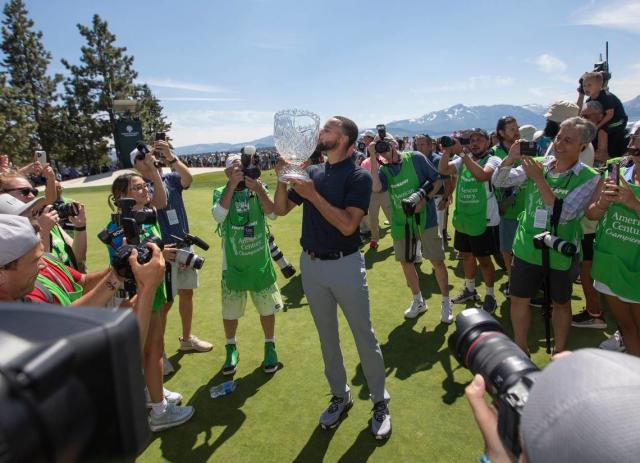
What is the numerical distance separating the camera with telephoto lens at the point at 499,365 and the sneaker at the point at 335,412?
73.5 inches

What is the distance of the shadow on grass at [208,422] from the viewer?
2.91 metres

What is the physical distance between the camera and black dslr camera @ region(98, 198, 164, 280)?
69.7 inches

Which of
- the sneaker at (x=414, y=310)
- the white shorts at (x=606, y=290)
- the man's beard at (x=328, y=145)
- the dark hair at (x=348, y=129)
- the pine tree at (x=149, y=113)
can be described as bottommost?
the sneaker at (x=414, y=310)

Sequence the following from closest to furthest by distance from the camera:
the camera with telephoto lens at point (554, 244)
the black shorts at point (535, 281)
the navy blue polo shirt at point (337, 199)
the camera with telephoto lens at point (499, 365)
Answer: the camera with telephoto lens at point (499, 365)
the navy blue polo shirt at point (337, 199)
the camera with telephoto lens at point (554, 244)
the black shorts at point (535, 281)

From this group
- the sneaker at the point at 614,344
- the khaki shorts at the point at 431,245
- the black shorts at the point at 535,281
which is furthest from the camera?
the khaki shorts at the point at 431,245

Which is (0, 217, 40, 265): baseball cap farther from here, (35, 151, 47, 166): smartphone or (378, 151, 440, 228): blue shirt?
(378, 151, 440, 228): blue shirt

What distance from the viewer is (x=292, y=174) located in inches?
102

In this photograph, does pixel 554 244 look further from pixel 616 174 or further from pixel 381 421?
pixel 381 421

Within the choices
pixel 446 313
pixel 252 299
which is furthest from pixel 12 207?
pixel 446 313

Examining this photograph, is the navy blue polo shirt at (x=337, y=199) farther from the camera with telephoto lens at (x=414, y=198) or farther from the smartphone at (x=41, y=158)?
the smartphone at (x=41, y=158)

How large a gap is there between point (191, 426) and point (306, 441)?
38.2 inches

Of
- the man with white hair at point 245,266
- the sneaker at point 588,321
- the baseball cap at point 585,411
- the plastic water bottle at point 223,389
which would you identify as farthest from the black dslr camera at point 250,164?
the sneaker at point 588,321

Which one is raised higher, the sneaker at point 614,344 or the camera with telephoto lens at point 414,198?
the camera with telephoto lens at point 414,198

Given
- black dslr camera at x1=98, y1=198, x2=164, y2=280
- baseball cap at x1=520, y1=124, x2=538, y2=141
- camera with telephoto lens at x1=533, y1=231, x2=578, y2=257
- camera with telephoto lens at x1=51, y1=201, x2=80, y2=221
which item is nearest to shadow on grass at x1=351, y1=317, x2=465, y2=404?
camera with telephoto lens at x1=533, y1=231, x2=578, y2=257
